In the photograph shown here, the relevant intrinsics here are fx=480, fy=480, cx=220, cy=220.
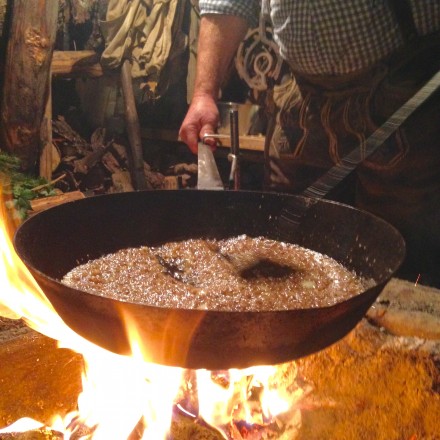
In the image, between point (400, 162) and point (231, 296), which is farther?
point (400, 162)

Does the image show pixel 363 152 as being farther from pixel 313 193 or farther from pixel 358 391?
pixel 358 391

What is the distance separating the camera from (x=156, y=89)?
6070 mm

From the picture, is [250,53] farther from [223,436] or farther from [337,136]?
[223,436]

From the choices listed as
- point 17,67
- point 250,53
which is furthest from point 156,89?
point 17,67

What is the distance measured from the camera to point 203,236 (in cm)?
209

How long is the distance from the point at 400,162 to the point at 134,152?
431 centimetres

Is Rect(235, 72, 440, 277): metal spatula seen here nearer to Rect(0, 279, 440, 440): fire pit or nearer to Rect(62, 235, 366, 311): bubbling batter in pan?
Rect(62, 235, 366, 311): bubbling batter in pan

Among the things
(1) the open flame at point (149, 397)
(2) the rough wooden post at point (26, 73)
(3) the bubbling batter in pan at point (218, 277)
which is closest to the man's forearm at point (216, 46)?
(3) the bubbling batter in pan at point (218, 277)

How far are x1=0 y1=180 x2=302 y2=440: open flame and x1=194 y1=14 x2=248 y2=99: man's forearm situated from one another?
1.40 m

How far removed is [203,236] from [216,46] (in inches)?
45.6

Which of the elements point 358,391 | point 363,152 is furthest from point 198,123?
point 358,391

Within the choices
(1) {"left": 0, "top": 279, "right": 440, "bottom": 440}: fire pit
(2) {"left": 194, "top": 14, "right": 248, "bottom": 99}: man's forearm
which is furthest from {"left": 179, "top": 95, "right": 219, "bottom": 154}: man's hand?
(1) {"left": 0, "top": 279, "right": 440, "bottom": 440}: fire pit

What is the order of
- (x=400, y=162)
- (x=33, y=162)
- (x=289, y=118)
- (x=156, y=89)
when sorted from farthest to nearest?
(x=156, y=89) < (x=33, y=162) < (x=289, y=118) < (x=400, y=162)

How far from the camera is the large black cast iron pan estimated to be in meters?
1.07
